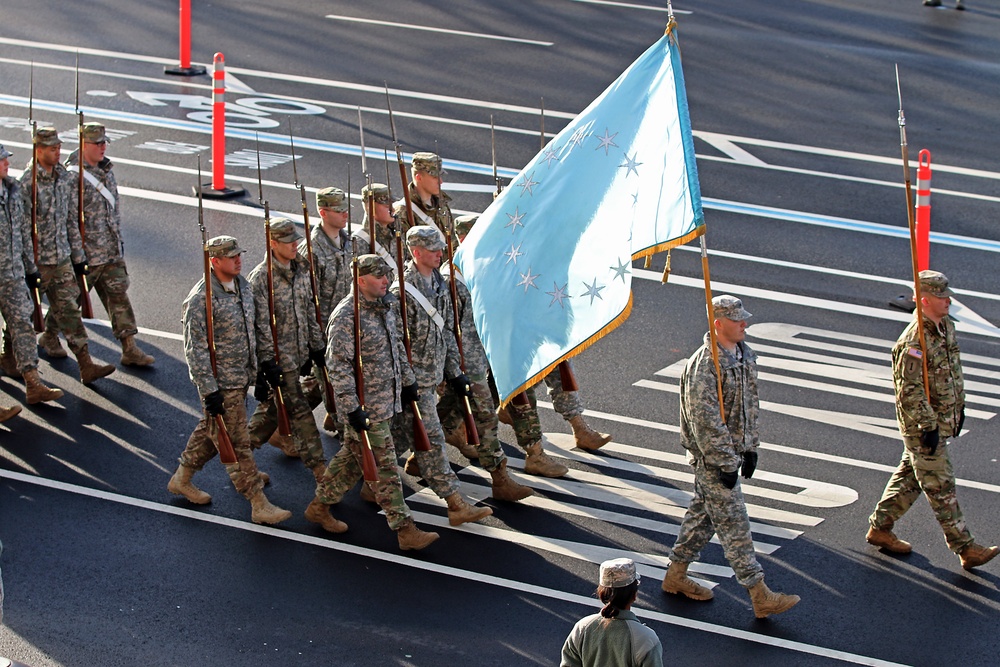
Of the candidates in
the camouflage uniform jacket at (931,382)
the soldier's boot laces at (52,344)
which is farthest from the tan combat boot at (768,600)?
the soldier's boot laces at (52,344)

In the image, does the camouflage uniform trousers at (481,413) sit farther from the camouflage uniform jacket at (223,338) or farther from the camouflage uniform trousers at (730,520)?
the camouflage uniform trousers at (730,520)

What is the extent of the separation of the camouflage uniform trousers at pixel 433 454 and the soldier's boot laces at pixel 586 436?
5.19ft

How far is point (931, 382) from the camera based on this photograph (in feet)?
33.8

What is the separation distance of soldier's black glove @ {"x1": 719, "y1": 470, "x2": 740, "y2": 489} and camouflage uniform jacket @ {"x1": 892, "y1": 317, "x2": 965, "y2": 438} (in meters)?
1.52

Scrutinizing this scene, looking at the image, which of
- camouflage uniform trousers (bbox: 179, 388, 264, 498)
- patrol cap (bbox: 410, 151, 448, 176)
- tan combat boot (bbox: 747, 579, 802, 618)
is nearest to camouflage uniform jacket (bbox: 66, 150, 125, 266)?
patrol cap (bbox: 410, 151, 448, 176)

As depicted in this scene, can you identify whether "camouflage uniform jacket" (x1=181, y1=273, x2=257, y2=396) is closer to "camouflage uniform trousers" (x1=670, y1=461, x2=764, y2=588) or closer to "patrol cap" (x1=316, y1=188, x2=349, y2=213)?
"patrol cap" (x1=316, y1=188, x2=349, y2=213)

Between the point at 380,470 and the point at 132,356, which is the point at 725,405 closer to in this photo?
the point at 380,470

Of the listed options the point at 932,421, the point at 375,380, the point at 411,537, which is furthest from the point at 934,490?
the point at 375,380

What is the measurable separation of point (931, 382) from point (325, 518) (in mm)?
4208

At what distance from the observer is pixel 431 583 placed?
10.1 metres

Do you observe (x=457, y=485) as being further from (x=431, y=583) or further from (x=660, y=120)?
(x=660, y=120)

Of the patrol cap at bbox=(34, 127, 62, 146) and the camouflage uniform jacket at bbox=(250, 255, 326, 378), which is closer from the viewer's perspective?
the camouflage uniform jacket at bbox=(250, 255, 326, 378)

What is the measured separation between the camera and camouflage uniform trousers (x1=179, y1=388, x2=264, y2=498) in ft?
35.4

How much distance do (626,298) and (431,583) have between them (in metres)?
2.32
